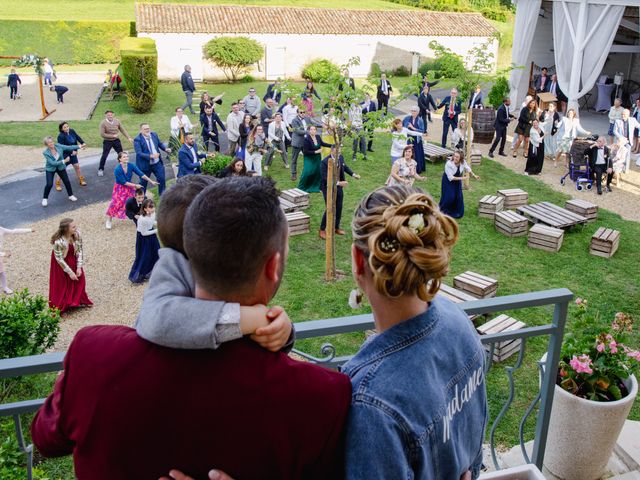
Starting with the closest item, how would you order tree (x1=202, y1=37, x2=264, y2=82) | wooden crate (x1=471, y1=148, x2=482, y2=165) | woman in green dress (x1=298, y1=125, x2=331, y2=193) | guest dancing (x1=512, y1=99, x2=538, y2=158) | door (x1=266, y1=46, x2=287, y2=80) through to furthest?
woman in green dress (x1=298, y1=125, x2=331, y2=193) → wooden crate (x1=471, y1=148, x2=482, y2=165) → guest dancing (x1=512, y1=99, x2=538, y2=158) → tree (x1=202, y1=37, x2=264, y2=82) → door (x1=266, y1=46, x2=287, y2=80)

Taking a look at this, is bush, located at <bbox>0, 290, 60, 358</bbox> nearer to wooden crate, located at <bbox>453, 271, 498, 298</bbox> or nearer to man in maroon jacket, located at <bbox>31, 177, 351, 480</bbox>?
man in maroon jacket, located at <bbox>31, 177, 351, 480</bbox>

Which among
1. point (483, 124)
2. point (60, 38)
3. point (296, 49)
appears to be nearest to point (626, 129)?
point (483, 124)

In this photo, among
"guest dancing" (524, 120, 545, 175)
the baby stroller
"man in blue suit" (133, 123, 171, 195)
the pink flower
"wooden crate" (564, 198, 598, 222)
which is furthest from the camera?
"guest dancing" (524, 120, 545, 175)

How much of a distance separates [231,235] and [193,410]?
0.44m

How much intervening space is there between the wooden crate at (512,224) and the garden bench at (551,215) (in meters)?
0.38

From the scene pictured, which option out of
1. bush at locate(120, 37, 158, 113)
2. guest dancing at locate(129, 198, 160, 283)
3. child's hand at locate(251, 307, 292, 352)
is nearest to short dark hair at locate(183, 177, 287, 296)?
child's hand at locate(251, 307, 292, 352)

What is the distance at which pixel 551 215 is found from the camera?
13.6 meters

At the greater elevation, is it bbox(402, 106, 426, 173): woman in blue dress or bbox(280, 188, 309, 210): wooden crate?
bbox(402, 106, 426, 173): woman in blue dress

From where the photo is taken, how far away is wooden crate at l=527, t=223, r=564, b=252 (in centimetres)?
1252

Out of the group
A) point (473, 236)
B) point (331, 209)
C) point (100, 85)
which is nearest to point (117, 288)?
point (331, 209)

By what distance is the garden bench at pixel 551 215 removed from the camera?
43.7 ft

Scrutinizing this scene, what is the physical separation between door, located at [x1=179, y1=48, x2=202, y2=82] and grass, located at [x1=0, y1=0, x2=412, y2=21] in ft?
39.0

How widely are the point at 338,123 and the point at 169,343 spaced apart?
970cm

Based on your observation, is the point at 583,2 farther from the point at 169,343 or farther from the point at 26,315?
the point at 169,343
